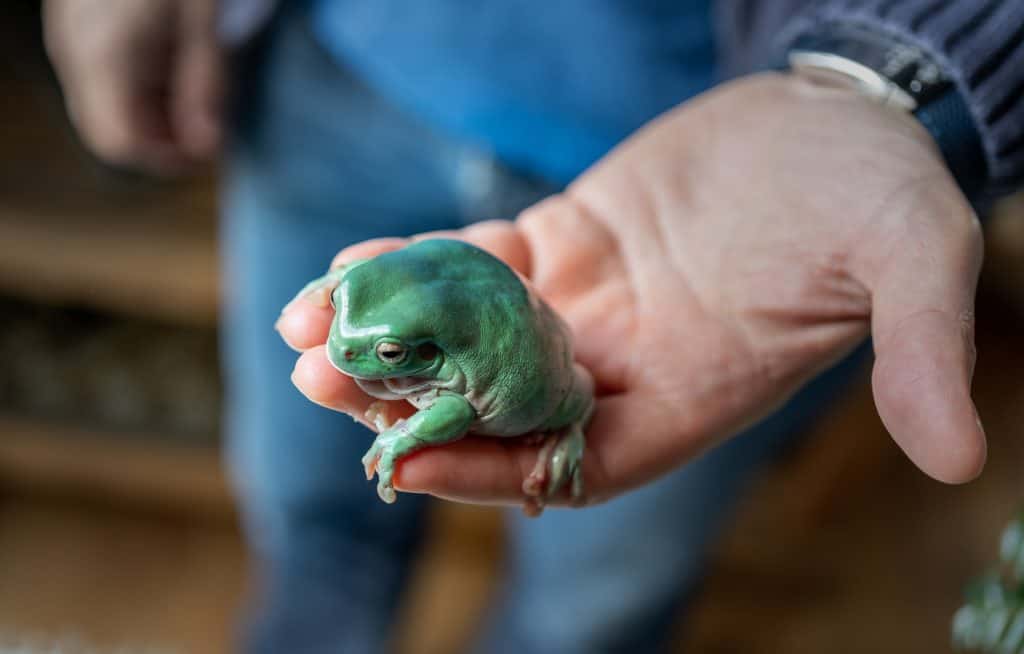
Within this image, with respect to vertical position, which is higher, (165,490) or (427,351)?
(427,351)

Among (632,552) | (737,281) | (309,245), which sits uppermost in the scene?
(309,245)

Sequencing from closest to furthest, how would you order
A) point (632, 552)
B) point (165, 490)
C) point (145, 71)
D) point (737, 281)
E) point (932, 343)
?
point (932, 343) → point (737, 281) → point (145, 71) → point (632, 552) → point (165, 490)

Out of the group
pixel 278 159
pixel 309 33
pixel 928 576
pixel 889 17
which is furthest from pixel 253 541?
pixel 889 17

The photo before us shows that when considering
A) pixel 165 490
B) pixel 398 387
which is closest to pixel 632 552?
pixel 398 387

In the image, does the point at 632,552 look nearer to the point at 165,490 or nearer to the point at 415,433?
the point at 415,433

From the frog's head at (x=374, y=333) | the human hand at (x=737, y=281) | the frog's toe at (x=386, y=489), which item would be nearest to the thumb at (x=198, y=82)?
the human hand at (x=737, y=281)

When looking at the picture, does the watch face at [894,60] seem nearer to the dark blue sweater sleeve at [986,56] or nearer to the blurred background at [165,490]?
the dark blue sweater sleeve at [986,56]

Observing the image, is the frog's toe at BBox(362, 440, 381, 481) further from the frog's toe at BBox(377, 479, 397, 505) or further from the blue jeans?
the blue jeans
